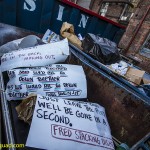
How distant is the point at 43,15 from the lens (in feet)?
9.25

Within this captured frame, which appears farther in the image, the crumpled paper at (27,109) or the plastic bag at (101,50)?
the plastic bag at (101,50)

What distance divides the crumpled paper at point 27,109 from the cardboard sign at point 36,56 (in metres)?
0.56

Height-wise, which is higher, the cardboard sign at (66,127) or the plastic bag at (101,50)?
the plastic bag at (101,50)

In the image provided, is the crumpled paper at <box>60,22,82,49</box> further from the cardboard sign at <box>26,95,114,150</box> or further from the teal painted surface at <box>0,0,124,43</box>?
the cardboard sign at <box>26,95,114,150</box>

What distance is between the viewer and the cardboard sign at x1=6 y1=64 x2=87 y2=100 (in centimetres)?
133

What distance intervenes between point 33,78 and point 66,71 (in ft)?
1.12

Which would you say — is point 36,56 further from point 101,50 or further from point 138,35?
point 138,35

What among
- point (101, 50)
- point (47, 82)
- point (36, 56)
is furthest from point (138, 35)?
point (47, 82)

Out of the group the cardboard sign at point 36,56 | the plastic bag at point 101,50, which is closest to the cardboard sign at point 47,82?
the cardboard sign at point 36,56

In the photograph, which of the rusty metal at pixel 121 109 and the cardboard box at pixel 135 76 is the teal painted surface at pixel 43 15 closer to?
the rusty metal at pixel 121 109

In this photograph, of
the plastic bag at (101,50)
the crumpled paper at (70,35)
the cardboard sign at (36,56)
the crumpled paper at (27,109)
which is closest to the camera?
the crumpled paper at (27,109)

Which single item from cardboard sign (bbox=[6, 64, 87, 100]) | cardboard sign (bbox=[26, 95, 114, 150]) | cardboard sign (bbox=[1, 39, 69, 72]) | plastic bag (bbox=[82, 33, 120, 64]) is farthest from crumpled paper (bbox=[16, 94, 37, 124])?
plastic bag (bbox=[82, 33, 120, 64])

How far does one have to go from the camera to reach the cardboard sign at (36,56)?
156 cm

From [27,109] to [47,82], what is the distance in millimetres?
371
